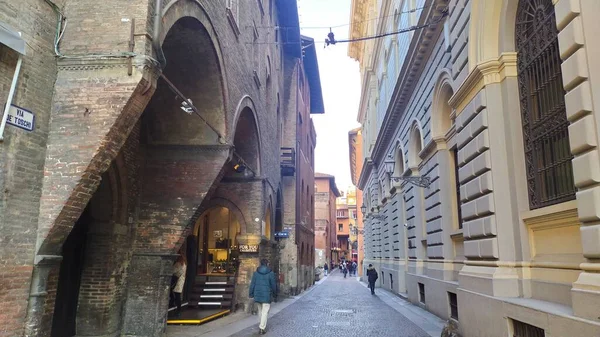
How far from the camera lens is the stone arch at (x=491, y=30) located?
783 centimetres

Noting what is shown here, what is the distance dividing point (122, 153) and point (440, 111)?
8.72 m

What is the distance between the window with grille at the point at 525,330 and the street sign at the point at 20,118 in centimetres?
728

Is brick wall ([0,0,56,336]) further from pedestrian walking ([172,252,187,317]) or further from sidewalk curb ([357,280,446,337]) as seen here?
sidewalk curb ([357,280,446,337])

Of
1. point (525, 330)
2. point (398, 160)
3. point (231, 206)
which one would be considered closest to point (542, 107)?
point (525, 330)

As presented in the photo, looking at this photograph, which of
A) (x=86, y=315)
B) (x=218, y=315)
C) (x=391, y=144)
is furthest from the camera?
(x=391, y=144)

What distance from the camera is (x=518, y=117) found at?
750 cm

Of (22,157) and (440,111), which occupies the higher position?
(440,111)

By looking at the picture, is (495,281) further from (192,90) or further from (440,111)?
(192,90)

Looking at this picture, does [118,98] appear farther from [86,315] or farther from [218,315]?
[218,315]

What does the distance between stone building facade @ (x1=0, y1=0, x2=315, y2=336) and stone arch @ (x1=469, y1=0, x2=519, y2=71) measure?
17.5ft

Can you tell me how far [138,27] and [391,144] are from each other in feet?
A: 59.7

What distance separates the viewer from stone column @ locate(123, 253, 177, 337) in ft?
34.0

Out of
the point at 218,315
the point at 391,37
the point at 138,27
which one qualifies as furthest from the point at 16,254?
the point at 391,37

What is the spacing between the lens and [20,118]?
19.9 feet
